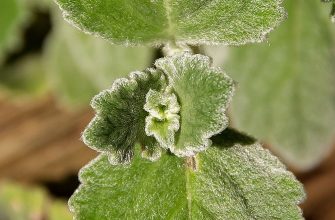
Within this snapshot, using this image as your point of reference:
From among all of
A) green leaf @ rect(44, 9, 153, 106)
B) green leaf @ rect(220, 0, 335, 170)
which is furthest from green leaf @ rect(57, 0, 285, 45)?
green leaf @ rect(44, 9, 153, 106)

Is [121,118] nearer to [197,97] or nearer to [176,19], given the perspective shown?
[197,97]

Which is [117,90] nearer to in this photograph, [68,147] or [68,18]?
[68,18]

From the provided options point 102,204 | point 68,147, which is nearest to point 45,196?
point 68,147

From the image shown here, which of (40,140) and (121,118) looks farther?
(40,140)

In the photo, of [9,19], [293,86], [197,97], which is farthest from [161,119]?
[9,19]

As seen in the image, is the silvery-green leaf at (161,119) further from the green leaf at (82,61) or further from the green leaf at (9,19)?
the green leaf at (9,19)
